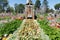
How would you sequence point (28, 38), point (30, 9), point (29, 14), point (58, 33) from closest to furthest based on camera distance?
point (28, 38)
point (29, 14)
point (30, 9)
point (58, 33)

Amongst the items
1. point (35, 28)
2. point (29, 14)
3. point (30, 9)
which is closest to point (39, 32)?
point (35, 28)

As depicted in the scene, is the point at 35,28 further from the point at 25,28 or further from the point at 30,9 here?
the point at 30,9

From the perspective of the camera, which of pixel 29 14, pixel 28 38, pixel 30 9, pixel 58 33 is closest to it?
pixel 28 38

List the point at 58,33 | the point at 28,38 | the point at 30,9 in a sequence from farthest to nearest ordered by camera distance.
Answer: the point at 58,33 → the point at 30,9 → the point at 28,38

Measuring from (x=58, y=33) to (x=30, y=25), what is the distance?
3.57 metres

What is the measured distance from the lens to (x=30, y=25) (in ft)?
16.4

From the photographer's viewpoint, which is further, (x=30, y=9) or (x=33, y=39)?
(x=30, y=9)

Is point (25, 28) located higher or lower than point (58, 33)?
higher

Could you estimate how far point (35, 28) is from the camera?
4992 mm

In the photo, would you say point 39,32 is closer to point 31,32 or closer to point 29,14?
point 31,32

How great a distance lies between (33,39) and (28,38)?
0.12m

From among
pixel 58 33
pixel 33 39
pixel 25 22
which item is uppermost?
pixel 25 22

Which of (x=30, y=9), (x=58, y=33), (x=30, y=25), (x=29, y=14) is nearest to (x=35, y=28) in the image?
(x=30, y=25)

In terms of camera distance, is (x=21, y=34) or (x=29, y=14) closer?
(x=21, y=34)
